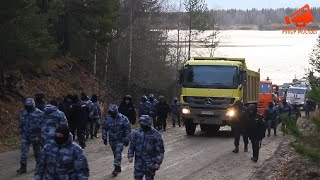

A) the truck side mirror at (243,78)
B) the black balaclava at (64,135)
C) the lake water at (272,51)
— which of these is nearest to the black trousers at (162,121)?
the truck side mirror at (243,78)

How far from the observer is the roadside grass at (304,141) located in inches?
356

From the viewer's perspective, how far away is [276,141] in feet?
76.6

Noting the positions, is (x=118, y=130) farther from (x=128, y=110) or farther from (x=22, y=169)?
(x=128, y=110)

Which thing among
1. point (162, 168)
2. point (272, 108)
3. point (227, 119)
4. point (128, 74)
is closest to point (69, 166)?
point (162, 168)

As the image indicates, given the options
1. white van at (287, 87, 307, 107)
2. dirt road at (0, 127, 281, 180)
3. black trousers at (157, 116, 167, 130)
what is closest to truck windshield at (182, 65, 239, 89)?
dirt road at (0, 127, 281, 180)

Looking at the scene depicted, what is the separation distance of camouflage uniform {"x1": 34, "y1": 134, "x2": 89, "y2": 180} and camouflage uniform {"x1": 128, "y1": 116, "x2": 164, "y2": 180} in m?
2.50

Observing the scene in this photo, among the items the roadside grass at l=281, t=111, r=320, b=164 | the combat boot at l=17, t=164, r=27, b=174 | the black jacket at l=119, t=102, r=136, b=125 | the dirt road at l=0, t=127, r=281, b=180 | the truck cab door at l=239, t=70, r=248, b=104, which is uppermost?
the truck cab door at l=239, t=70, r=248, b=104

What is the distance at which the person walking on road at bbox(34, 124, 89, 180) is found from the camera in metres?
Result: 7.66

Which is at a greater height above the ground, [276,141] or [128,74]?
[128,74]

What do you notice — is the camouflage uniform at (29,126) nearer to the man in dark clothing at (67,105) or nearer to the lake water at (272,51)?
the man in dark clothing at (67,105)

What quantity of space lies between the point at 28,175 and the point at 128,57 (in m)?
30.4

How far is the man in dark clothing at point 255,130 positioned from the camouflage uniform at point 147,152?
720 cm

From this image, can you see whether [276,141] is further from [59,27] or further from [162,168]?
[59,27]

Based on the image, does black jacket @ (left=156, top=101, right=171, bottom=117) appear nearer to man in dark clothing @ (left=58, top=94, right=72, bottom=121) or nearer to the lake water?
man in dark clothing @ (left=58, top=94, right=72, bottom=121)
